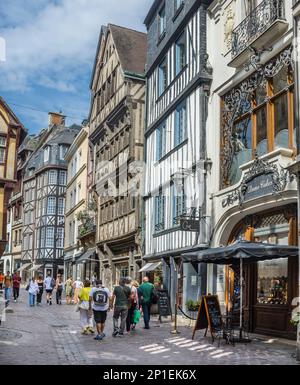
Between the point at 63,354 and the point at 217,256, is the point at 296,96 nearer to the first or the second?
the point at 217,256

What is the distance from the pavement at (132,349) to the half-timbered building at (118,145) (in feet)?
35.0

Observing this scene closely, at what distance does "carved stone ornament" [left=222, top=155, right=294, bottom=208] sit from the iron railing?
127 inches

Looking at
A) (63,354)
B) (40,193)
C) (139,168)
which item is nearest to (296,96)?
(63,354)

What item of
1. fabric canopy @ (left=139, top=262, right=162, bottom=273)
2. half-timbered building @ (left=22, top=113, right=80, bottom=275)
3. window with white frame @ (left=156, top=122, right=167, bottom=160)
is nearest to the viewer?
fabric canopy @ (left=139, top=262, right=162, bottom=273)

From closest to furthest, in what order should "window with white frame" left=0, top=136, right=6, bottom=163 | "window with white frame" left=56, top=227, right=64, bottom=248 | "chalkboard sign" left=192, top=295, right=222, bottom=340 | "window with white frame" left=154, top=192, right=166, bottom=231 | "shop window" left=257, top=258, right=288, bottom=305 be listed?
1. "chalkboard sign" left=192, top=295, right=222, bottom=340
2. "shop window" left=257, top=258, right=288, bottom=305
3. "window with white frame" left=0, top=136, right=6, bottom=163
4. "window with white frame" left=154, top=192, right=166, bottom=231
5. "window with white frame" left=56, top=227, right=64, bottom=248

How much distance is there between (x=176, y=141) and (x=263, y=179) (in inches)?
258

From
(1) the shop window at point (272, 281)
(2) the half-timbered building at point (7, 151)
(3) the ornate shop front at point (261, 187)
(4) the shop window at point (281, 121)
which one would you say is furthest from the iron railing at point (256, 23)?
(2) the half-timbered building at point (7, 151)

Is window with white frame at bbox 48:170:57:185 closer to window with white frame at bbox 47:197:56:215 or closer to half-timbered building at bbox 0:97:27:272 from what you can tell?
window with white frame at bbox 47:197:56:215

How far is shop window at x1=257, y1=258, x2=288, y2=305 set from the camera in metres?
12.0

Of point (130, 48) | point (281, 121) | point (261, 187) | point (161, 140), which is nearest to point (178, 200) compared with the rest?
point (161, 140)

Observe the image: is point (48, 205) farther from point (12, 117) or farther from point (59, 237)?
point (12, 117)

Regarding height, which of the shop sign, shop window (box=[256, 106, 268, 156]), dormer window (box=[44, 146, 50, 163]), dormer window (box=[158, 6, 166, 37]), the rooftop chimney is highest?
the rooftop chimney

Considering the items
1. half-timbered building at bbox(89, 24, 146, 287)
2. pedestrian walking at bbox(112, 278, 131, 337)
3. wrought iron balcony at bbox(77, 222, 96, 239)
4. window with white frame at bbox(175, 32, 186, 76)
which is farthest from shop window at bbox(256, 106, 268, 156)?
wrought iron balcony at bbox(77, 222, 96, 239)

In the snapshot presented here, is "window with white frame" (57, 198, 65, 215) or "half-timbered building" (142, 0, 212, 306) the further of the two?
"window with white frame" (57, 198, 65, 215)
